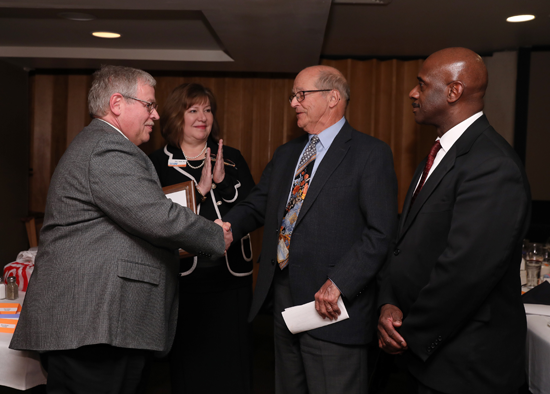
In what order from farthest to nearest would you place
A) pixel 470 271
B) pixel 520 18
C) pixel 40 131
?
pixel 40 131 → pixel 520 18 → pixel 470 271

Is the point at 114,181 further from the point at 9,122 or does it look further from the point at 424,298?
the point at 9,122

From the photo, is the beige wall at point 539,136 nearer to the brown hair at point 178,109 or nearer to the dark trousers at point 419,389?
the brown hair at point 178,109

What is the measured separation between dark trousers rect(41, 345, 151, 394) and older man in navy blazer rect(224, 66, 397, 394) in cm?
65

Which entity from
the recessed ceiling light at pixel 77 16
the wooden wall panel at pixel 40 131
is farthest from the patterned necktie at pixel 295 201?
the wooden wall panel at pixel 40 131

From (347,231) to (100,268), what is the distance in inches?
38.4

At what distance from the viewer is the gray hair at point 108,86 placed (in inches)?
69.0

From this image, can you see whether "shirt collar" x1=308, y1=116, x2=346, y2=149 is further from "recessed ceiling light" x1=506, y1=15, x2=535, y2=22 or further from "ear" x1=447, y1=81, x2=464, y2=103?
"recessed ceiling light" x1=506, y1=15, x2=535, y2=22

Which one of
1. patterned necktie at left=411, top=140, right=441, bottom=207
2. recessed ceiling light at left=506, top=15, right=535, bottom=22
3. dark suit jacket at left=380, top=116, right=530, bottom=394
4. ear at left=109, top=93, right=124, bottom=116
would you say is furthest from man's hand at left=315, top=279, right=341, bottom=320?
recessed ceiling light at left=506, top=15, right=535, bottom=22

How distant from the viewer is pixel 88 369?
1613mm

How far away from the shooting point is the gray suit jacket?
156 centimetres

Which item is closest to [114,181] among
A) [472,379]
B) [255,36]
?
[472,379]

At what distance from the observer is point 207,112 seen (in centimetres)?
288

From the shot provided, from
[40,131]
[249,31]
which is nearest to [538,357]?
[249,31]

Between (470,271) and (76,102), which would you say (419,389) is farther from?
(76,102)
